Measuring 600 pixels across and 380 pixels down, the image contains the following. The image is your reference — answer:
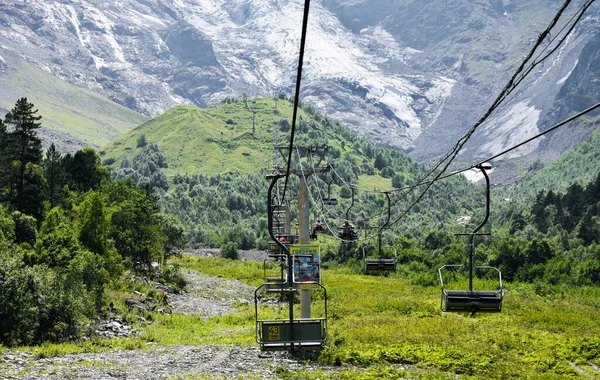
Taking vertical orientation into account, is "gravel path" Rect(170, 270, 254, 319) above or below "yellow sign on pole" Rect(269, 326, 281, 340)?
below

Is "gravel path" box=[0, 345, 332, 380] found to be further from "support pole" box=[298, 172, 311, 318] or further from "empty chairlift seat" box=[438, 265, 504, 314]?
"empty chairlift seat" box=[438, 265, 504, 314]

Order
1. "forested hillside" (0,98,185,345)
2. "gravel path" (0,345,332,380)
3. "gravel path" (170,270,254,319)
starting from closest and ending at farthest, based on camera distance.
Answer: "gravel path" (0,345,332,380) → "forested hillside" (0,98,185,345) → "gravel path" (170,270,254,319)

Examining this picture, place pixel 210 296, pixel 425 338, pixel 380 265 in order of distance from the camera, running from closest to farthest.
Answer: pixel 380 265, pixel 425 338, pixel 210 296

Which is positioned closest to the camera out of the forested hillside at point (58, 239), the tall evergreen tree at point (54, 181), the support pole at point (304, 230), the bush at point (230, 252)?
the support pole at point (304, 230)

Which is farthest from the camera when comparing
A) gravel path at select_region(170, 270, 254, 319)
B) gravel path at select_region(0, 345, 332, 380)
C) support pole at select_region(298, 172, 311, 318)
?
gravel path at select_region(170, 270, 254, 319)

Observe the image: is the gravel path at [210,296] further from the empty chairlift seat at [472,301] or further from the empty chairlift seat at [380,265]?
the empty chairlift seat at [472,301]

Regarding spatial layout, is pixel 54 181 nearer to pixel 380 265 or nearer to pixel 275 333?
pixel 380 265

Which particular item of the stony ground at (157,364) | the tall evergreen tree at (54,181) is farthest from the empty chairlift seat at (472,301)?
the tall evergreen tree at (54,181)

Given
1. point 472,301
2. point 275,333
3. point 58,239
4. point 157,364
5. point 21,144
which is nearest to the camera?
point 275,333

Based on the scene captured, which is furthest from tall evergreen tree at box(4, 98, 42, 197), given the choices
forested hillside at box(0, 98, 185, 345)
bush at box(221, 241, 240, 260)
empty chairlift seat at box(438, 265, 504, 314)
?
bush at box(221, 241, 240, 260)

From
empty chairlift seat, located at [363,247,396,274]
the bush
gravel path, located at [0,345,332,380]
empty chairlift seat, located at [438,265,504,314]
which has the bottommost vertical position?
gravel path, located at [0,345,332,380]

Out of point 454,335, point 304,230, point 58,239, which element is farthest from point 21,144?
point 454,335

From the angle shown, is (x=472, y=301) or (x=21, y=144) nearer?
(x=472, y=301)

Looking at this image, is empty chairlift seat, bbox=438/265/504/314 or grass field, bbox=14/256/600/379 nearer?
empty chairlift seat, bbox=438/265/504/314
